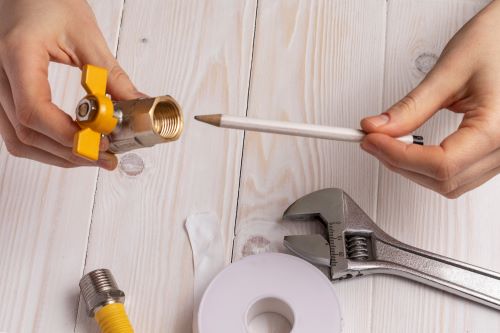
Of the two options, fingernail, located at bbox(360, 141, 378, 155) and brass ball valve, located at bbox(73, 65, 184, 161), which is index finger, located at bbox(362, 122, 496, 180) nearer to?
fingernail, located at bbox(360, 141, 378, 155)

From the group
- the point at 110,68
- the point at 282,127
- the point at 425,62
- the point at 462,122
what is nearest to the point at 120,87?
the point at 110,68

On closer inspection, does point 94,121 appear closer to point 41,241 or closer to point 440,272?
point 41,241

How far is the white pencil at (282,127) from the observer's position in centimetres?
67

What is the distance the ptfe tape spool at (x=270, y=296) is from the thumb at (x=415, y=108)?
210 millimetres

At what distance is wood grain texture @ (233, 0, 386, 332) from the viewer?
0.86 metres

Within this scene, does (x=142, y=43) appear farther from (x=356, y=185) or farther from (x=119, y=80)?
(x=356, y=185)

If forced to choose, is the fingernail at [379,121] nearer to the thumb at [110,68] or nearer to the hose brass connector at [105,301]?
the thumb at [110,68]

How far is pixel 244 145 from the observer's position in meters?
0.91

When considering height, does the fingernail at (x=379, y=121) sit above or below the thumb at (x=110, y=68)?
below

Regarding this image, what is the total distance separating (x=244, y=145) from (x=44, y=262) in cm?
32

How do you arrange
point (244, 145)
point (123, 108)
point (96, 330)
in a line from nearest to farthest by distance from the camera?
1. point (123, 108)
2. point (96, 330)
3. point (244, 145)

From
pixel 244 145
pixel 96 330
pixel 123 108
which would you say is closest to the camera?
pixel 123 108

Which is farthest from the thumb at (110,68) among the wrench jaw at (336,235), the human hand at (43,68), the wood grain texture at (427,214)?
the wood grain texture at (427,214)

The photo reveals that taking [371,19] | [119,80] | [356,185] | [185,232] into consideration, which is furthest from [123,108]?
[371,19]
